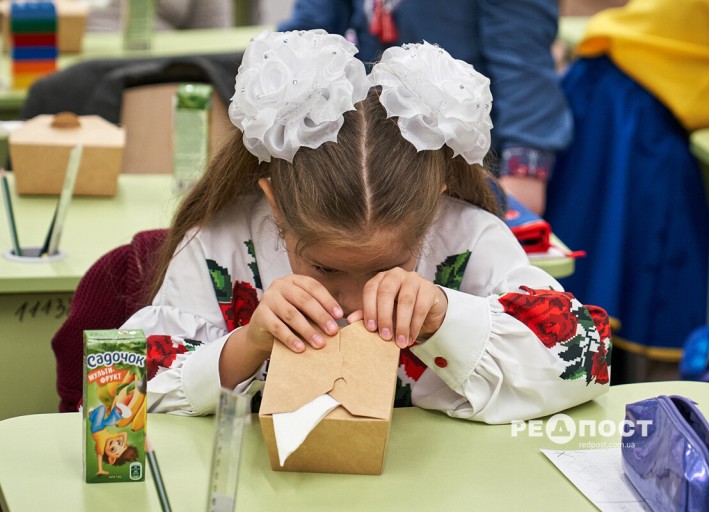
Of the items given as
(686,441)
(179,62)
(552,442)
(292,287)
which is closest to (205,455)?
(292,287)

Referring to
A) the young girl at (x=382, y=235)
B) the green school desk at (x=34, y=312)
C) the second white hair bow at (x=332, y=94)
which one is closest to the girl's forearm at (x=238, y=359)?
the young girl at (x=382, y=235)

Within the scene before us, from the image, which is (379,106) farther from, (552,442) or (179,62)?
(179,62)

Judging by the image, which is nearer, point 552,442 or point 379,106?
point 552,442

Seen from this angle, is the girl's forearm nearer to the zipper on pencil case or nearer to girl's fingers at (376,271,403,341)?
girl's fingers at (376,271,403,341)

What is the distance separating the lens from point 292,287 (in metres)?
1.21

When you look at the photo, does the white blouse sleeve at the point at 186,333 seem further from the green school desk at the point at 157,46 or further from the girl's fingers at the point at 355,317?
the green school desk at the point at 157,46

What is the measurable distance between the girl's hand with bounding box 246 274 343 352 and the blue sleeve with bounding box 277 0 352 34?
1.80 m

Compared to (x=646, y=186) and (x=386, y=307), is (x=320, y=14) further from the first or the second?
(x=386, y=307)

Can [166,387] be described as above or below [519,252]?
below

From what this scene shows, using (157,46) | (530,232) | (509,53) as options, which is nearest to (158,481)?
(530,232)

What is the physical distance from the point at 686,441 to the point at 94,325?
0.91 metres

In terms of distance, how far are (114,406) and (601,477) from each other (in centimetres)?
51

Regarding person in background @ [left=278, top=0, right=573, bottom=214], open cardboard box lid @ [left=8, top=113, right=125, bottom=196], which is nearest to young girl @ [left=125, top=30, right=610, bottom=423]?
open cardboard box lid @ [left=8, top=113, right=125, bottom=196]

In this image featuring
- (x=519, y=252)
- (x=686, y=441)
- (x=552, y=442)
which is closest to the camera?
(x=686, y=441)
